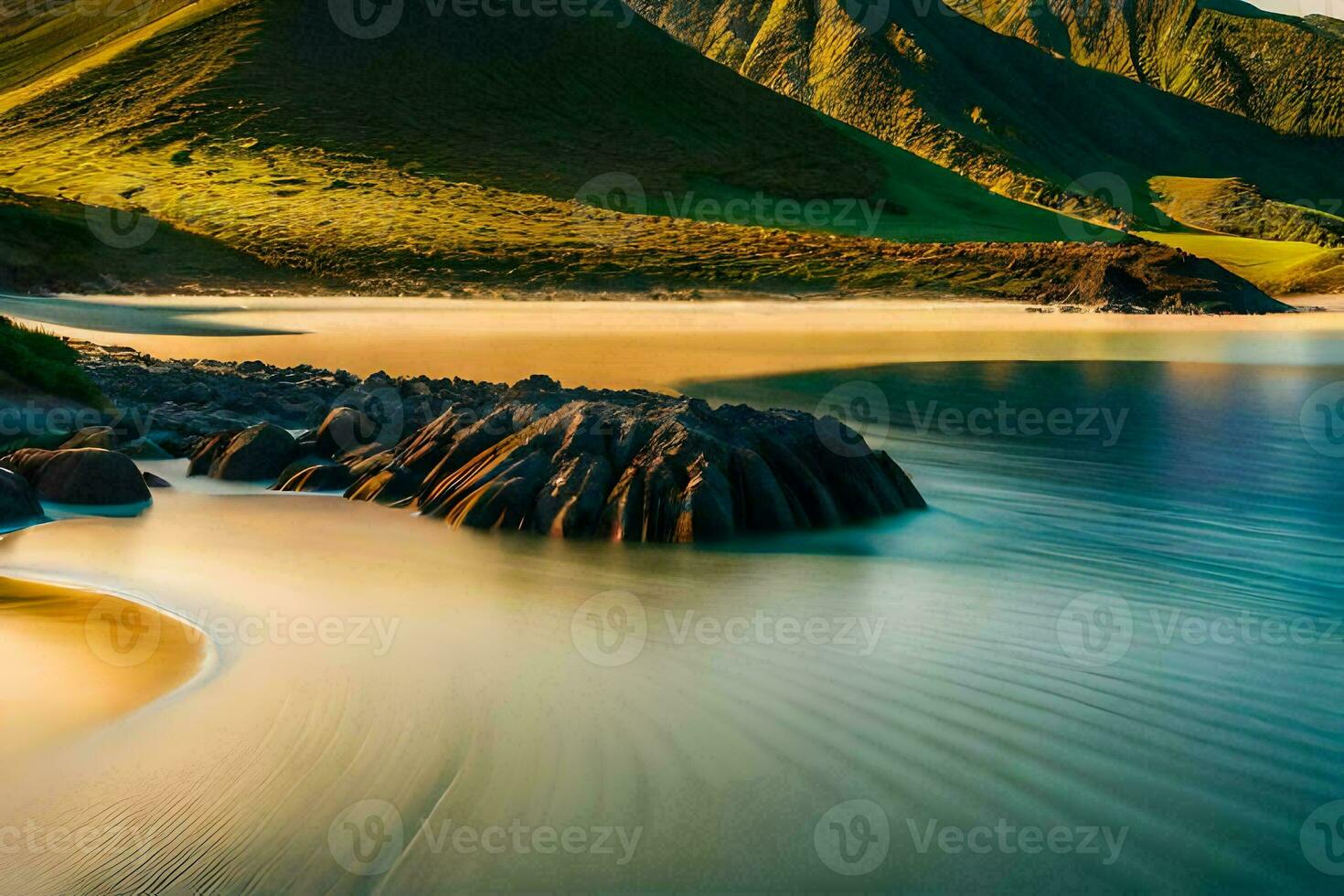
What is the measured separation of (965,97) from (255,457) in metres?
165

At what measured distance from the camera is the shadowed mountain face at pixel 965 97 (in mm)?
155125

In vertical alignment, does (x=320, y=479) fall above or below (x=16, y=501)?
above

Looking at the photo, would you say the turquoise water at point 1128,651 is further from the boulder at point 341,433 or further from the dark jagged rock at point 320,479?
the boulder at point 341,433

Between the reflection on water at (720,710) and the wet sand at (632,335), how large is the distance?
41.6 ft

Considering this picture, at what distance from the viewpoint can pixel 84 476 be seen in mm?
13711

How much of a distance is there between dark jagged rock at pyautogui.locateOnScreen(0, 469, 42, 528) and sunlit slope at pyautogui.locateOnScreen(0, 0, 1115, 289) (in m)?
36.8

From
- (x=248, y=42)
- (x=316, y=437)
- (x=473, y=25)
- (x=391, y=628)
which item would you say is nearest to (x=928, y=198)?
(x=473, y=25)

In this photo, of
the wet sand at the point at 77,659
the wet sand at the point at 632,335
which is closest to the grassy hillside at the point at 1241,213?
the wet sand at the point at 632,335

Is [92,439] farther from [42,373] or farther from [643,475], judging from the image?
[643,475]

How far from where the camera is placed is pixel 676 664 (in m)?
8.62

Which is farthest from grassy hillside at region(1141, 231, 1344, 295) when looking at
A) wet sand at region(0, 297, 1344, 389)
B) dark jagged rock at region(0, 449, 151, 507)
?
dark jagged rock at region(0, 449, 151, 507)

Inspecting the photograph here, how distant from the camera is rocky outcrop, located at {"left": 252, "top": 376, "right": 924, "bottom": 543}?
12.0 m

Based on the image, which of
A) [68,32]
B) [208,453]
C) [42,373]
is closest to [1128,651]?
[208,453]

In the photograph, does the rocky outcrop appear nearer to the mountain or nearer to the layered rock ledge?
the layered rock ledge
